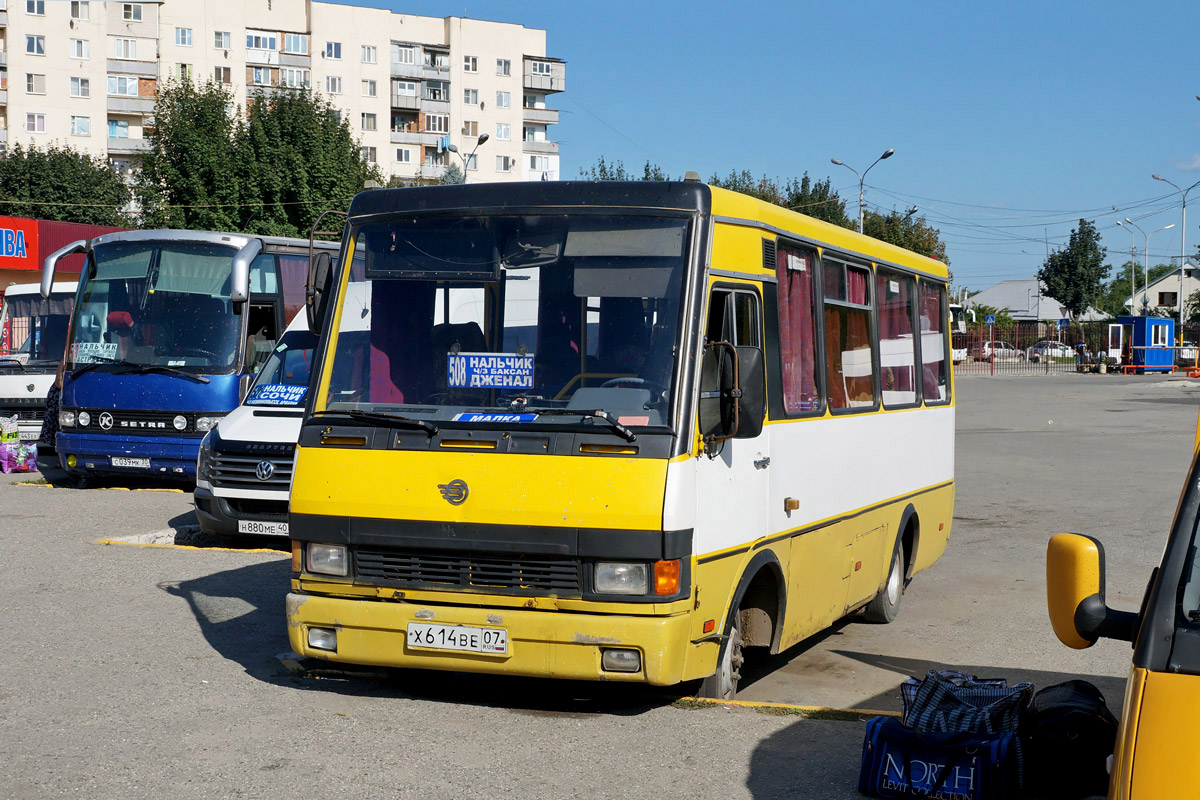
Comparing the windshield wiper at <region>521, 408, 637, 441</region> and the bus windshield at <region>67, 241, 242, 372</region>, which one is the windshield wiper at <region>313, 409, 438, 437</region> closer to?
the windshield wiper at <region>521, 408, 637, 441</region>

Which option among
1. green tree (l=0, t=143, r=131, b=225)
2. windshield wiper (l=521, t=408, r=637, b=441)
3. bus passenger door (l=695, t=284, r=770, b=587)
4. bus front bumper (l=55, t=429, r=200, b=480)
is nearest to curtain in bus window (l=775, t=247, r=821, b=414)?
bus passenger door (l=695, t=284, r=770, b=587)

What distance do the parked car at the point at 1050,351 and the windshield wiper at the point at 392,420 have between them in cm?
7597

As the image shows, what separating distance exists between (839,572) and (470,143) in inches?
3408

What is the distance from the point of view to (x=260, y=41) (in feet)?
272

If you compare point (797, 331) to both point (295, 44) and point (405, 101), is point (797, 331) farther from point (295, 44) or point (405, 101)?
point (405, 101)

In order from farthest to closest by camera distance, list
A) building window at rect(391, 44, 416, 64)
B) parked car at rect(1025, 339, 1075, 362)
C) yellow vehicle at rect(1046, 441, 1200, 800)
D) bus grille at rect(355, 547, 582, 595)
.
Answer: building window at rect(391, 44, 416, 64)
parked car at rect(1025, 339, 1075, 362)
bus grille at rect(355, 547, 582, 595)
yellow vehicle at rect(1046, 441, 1200, 800)

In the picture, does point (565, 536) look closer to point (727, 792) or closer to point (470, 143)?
point (727, 792)

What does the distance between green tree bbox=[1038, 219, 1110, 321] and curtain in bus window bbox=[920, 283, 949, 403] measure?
243 ft

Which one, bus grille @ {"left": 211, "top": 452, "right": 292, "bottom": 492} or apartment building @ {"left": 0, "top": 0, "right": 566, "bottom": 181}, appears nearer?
bus grille @ {"left": 211, "top": 452, "right": 292, "bottom": 492}

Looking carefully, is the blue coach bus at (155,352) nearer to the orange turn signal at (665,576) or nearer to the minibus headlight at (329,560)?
the minibus headlight at (329,560)

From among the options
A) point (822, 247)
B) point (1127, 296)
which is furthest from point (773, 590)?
point (1127, 296)

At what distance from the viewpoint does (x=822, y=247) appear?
7.93 m

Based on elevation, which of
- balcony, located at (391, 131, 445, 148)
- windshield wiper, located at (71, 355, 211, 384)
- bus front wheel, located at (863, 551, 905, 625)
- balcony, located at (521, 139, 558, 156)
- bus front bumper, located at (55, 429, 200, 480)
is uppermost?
balcony, located at (521, 139, 558, 156)

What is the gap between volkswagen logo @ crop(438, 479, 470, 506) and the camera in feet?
19.7
